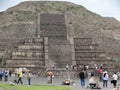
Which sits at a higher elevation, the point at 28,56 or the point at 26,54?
the point at 26,54

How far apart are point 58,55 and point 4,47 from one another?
8.05 m

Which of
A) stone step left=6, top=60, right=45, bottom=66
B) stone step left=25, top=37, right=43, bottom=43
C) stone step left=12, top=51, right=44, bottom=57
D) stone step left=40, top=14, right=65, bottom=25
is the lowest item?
stone step left=6, top=60, right=45, bottom=66

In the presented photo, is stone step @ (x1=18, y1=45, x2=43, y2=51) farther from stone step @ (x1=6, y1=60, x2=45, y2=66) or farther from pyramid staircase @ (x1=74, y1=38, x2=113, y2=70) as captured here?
pyramid staircase @ (x1=74, y1=38, x2=113, y2=70)

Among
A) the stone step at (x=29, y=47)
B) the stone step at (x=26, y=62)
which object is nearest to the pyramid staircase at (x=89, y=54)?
the stone step at (x=26, y=62)

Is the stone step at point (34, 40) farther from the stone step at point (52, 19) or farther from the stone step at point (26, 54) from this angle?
the stone step at point (52, 19)

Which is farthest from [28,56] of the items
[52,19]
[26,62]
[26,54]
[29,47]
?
[52,19]

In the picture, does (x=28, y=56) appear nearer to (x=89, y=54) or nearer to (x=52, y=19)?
(x=89, y=54)

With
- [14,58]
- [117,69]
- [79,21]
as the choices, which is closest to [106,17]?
[79,21]

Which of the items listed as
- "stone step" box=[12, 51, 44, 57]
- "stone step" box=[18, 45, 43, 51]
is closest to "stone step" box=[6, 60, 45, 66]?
"stone step" box=[12, 51, 44, 57]

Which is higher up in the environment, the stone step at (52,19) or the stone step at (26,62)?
the stone step at (52,19)

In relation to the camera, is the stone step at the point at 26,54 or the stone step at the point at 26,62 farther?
the stone step at the point at 26,54

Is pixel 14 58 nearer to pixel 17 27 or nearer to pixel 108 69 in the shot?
pixel 17 27

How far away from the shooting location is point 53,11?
83062 millimetres

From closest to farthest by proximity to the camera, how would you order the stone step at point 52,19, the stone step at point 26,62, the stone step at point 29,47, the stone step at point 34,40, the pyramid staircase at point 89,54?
the stone step at point 26,62 < the pyramid staircase at point 89,54 < the stone step at point 29,47 < the stone step at point 34,40 < the stone step at point 52,19
